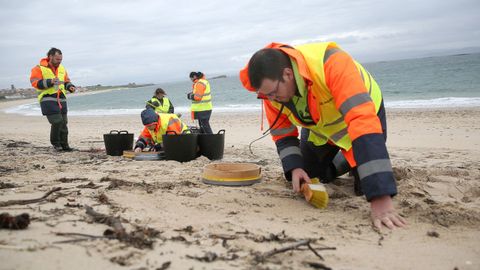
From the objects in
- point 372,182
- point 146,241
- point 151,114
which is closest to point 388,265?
point 372,182

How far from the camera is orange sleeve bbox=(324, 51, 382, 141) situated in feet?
8.10

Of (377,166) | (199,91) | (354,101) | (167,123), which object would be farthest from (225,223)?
(199,91)

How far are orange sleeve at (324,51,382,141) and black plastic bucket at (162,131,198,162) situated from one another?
3.13 metres

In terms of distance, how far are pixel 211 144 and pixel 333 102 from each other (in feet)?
10.5

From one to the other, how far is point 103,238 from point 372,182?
159cm

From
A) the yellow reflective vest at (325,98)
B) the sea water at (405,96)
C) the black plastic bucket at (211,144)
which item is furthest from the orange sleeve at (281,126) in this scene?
the sea water at (405,96)

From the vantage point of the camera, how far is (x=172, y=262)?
1.89m

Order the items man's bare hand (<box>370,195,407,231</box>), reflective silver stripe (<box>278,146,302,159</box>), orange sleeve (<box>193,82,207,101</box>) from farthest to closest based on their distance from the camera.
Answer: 1. orange sleeve (<box>193,82,207,101</box>)
2. reflective silver stripe (<box>278,146,302,159</box>)
3. man's bare hand (<box>370,195,407,231</box>)

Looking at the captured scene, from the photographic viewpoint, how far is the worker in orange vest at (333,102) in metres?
2.45

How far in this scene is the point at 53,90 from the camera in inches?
272

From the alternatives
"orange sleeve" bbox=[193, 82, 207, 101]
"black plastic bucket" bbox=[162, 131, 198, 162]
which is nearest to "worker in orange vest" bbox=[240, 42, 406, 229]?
"black plastic bucket" bbox=[162, 131, 198, 162]

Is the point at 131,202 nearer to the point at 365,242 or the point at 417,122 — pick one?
the point at 365,242

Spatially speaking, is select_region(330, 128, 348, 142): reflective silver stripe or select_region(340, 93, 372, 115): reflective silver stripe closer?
select_region(340, 93, 372, 115): reflective silver stripe

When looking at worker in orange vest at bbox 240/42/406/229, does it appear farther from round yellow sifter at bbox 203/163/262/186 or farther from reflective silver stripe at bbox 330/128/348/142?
round yellow sifter at bbox 203/163/262/186
